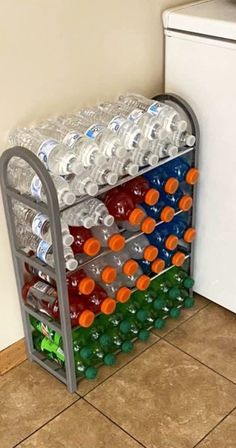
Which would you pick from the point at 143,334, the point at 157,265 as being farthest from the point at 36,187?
the point at 143,334

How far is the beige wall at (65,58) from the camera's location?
1493 millimetres

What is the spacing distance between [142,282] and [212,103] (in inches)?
20.7

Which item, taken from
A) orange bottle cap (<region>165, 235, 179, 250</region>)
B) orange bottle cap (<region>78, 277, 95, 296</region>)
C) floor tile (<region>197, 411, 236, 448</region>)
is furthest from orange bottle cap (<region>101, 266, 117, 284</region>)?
floor tile (<region>197, 411, 236, 448</region>)

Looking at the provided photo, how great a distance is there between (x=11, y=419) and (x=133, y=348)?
1.37ft

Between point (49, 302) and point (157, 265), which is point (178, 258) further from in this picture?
point (49, 302)

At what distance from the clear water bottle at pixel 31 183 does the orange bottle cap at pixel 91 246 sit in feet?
0.39

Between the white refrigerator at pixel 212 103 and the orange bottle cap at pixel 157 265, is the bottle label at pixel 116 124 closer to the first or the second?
the white refrigerator at pixel 212 103

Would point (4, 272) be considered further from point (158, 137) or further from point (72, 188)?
point (158, 137)

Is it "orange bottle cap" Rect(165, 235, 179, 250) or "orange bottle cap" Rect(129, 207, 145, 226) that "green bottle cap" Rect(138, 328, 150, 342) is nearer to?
"orange bottle cap" Rect(165, 235, 179, 250)

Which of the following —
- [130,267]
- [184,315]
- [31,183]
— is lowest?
[184,315]

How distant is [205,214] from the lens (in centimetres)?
187

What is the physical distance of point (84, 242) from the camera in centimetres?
153

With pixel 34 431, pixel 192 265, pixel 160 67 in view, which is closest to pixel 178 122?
pixel 160 67

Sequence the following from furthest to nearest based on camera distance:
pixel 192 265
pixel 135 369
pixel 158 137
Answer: pixel 192 265, pixel 135 369, pixel 158 137
